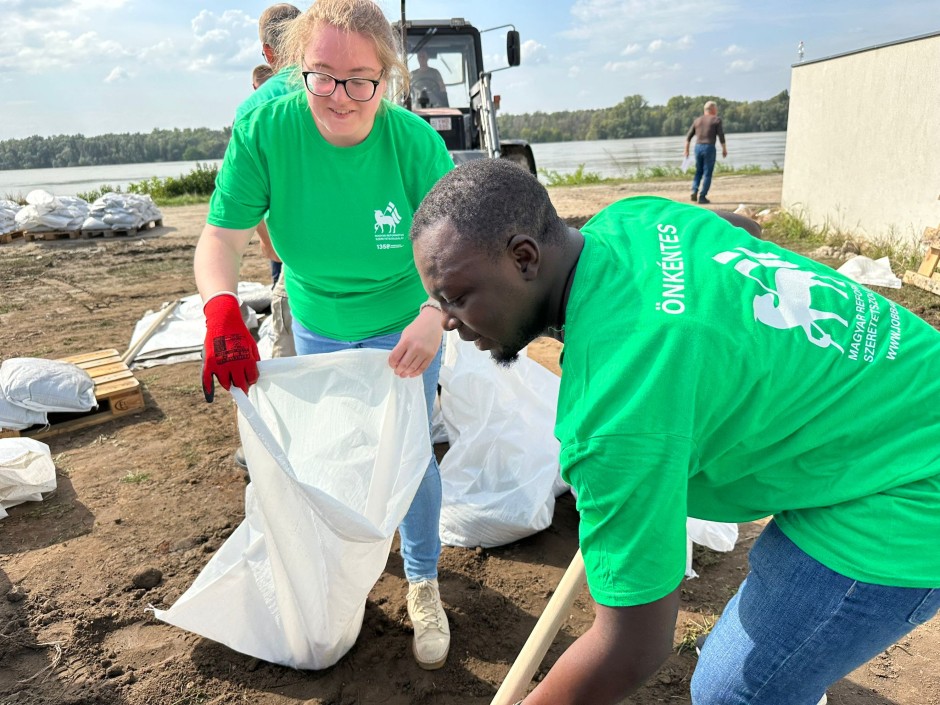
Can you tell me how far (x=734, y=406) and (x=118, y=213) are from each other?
10840 mm

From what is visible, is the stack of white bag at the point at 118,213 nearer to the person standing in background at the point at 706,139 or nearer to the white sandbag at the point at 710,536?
the person standing in background at the point at 706,139

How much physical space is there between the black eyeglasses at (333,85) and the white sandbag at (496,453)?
1.15m

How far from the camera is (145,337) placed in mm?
4871

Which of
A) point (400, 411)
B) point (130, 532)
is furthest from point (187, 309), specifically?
point (400, 411)

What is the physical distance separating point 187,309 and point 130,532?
291 cm

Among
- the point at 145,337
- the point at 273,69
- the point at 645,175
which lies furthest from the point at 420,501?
the point at 645,175

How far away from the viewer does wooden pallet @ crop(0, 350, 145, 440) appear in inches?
142

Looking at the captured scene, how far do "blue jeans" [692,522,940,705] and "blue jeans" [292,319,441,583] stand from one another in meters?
0.98

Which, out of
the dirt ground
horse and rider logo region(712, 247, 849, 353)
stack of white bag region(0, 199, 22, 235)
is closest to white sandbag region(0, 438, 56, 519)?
the dirt ground

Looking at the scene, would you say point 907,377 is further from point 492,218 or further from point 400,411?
point 400,411

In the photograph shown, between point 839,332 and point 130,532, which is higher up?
point 839,332

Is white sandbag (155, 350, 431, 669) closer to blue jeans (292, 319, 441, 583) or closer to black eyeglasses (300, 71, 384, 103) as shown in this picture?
blue jeans (292, 319, 441, 583)

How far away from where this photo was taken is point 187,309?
5.37m

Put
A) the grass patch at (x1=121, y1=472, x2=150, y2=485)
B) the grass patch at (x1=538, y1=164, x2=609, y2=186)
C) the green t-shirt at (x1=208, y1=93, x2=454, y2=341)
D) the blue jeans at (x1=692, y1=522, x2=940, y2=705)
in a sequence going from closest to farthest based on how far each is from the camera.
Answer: the blue jeans at (x1=692, y1=522, x2=940, y2=705) → the green t-shirt at (x1=208, y1=93, x2=454, y2=341) → the grass patch at (x1=121, y1=472, x2=150, y2=485) → the grass patch at (x1=538, y1=164, x2=609, y2=186)
